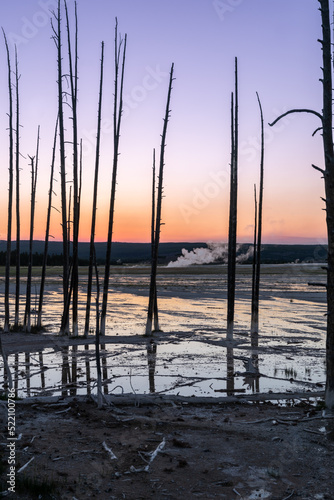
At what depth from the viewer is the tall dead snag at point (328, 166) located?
9.45 m

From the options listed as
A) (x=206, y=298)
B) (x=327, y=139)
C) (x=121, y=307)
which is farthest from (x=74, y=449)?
(x=206, y=298)

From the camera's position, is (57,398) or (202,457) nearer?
(202,457)

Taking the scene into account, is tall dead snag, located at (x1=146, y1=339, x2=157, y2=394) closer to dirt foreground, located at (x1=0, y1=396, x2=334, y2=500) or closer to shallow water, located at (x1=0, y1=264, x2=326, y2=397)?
shallow water, located at (x1=0, y1=264, x2=326, y2=397)

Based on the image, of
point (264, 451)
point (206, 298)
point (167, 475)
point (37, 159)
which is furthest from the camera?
point (206, 298)

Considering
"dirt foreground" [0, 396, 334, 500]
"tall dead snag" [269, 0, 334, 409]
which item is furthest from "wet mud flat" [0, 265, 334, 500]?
"tall dead snag" [269, 0, 334, 409]

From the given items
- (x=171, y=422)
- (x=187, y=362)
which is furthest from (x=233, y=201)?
(x=171, y=422)

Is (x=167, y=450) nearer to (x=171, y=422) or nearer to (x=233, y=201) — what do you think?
(x=171, y=422)

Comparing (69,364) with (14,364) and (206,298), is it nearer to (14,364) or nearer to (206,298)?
(14,364)

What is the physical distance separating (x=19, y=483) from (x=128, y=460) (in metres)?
1.55

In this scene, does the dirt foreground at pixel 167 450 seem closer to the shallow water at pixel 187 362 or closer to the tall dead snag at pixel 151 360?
the shallow water at pixel 187 362

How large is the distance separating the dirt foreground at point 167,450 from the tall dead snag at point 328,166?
41.1 inches

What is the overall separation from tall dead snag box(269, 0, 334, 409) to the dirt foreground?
1.05 meters

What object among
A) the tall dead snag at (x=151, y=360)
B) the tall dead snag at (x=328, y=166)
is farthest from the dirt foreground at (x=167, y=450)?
the tall dead snag at (x=151, y=360)

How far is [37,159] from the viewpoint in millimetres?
24031
